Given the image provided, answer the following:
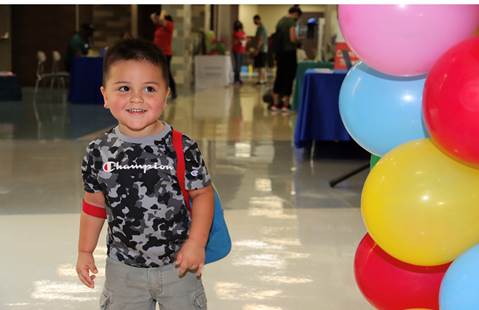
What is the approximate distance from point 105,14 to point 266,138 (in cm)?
1172

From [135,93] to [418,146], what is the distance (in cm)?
65

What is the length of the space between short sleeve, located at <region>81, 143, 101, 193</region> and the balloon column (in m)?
0.63

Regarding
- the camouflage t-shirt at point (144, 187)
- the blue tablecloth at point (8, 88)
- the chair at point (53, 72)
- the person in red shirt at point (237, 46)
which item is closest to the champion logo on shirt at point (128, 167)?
the camouflage t-shirt at point (144, 187)

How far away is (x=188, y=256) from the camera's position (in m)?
1.67

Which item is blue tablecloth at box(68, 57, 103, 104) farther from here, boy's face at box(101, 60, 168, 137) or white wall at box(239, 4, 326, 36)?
white wall at box(239, 4, 326, 36)

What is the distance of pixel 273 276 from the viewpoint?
3010 millimetres

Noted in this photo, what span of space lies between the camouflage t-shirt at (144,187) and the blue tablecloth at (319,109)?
4.39 m

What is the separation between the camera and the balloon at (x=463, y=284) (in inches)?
56.6

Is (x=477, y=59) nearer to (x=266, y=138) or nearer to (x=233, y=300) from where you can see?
(x=233, y=300)

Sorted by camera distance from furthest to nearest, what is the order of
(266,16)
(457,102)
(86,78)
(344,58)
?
(266,16)
(86,78)
(344,58)
(457,102)

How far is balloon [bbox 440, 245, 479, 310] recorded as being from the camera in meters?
1.44

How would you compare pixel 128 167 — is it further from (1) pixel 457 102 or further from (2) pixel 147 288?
(1) pixel 457 102

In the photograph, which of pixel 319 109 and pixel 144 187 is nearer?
pixel 144 187

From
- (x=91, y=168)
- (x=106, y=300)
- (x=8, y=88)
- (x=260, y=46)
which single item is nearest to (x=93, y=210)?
(x=91, y=168)
